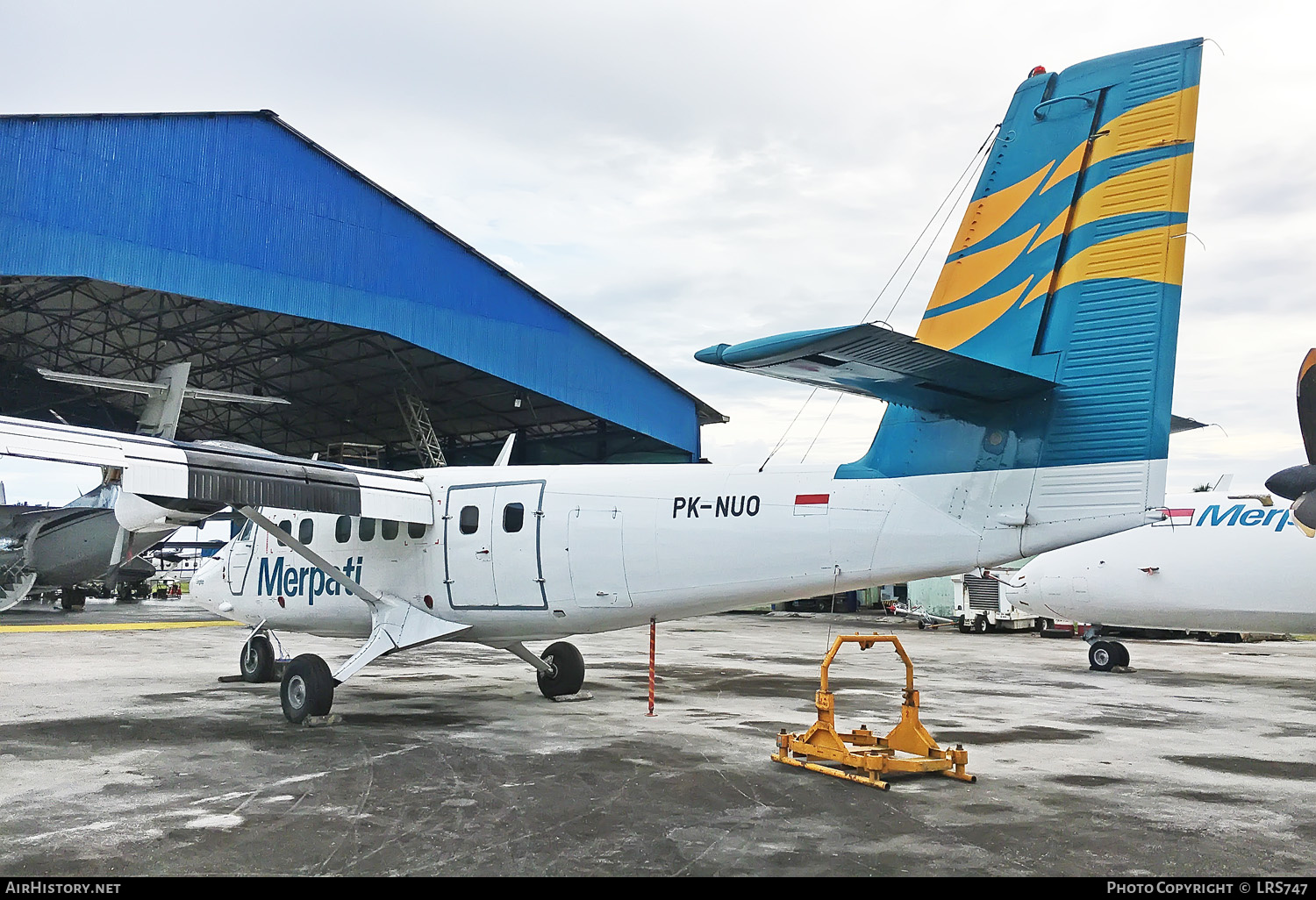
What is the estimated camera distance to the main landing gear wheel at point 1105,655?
1931 cm

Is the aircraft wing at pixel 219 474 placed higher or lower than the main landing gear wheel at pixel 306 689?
higher

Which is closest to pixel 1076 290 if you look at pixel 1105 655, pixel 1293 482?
pixel 1293 482

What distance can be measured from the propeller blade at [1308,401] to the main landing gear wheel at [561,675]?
34.5 feet

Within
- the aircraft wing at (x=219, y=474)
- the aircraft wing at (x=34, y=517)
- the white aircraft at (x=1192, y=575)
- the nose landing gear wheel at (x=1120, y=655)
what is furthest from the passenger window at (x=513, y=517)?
the aircraft wing at (x=34, y=517)

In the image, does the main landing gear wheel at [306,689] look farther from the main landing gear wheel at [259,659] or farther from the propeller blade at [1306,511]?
the propeller blade at [1306,511]

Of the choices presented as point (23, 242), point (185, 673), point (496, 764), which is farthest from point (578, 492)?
point (23, 242)

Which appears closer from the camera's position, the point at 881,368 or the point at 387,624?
the point at 881,368

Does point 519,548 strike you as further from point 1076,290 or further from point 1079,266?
point 1079,266

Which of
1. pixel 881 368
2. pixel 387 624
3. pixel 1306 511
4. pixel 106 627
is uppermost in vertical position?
pixel 881 368

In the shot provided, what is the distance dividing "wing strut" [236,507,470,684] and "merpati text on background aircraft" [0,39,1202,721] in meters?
0.06

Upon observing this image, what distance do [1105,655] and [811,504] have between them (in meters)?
13.1

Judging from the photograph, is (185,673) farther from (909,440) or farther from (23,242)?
(909,440)

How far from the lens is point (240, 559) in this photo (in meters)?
14.8
